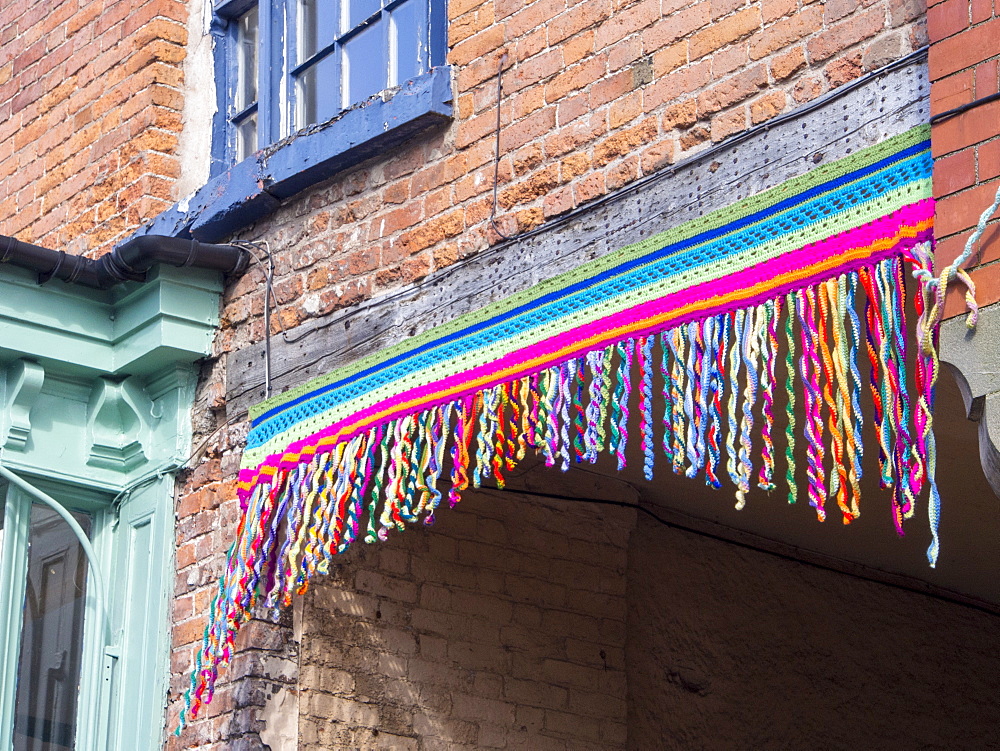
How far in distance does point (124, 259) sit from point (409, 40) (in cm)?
127

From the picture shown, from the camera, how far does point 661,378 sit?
4859mm

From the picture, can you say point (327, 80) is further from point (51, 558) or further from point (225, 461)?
point (51, 558)

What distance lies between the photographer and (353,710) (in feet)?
17.3

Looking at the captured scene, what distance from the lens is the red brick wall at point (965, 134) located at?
344cm

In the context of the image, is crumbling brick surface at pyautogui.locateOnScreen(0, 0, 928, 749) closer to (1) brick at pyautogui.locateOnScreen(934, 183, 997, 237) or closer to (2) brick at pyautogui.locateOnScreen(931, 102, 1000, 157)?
(2) brick at pyautogui.locateOnScreen(931, 102, 1000, 157)

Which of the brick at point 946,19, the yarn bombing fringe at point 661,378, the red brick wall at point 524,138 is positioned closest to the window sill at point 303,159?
the red brick wall at point 524,138

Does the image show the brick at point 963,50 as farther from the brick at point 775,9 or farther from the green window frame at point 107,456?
the green window frame at point 107,456

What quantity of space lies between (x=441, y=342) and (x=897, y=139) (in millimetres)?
1561

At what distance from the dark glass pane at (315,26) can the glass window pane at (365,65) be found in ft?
0.47

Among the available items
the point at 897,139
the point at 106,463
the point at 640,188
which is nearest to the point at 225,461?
the point at 106,463

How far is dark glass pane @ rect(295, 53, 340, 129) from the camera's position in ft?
19.0

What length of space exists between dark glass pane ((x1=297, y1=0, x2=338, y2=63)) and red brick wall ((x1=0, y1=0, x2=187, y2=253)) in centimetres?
67

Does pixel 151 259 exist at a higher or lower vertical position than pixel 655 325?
higher

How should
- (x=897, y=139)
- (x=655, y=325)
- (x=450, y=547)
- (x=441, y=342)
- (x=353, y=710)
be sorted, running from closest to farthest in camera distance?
(x=897, y=139), (x=655, y=325), (x=441, y=342), (x=353, y=710), (x=450, y=547)
